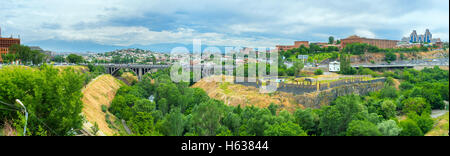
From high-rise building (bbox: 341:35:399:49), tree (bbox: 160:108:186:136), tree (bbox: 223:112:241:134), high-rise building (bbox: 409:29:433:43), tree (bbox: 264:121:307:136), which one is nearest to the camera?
tree (bbox: 264:121:307:136)

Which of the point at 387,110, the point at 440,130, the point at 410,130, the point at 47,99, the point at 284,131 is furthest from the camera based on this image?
the point at 387,110

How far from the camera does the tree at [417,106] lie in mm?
24203

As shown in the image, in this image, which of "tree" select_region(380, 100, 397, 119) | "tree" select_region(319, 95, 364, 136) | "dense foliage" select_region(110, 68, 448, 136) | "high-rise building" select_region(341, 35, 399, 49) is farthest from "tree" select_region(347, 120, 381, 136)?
"high-rise building" select_region(341, 35, 399, 49)

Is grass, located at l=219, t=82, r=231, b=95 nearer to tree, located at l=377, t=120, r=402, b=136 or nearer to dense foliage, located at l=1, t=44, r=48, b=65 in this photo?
tree, located at l=377, t=120, r=402, b=136

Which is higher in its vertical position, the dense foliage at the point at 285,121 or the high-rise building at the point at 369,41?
the high-rise building at the point at 369,41

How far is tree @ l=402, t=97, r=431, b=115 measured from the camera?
2420 centimetres

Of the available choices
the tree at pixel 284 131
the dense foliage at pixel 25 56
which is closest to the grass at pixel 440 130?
the tree at pixel 284 131

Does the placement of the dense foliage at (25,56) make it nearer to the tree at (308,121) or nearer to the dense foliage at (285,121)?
the dense foliage at (285,121)

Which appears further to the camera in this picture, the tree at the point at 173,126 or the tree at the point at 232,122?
the tree at the point at 232,122

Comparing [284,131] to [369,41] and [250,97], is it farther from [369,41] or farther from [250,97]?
[369,41]

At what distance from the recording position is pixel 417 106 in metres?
24.4

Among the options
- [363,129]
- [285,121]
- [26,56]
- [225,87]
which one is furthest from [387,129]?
[26,56]
